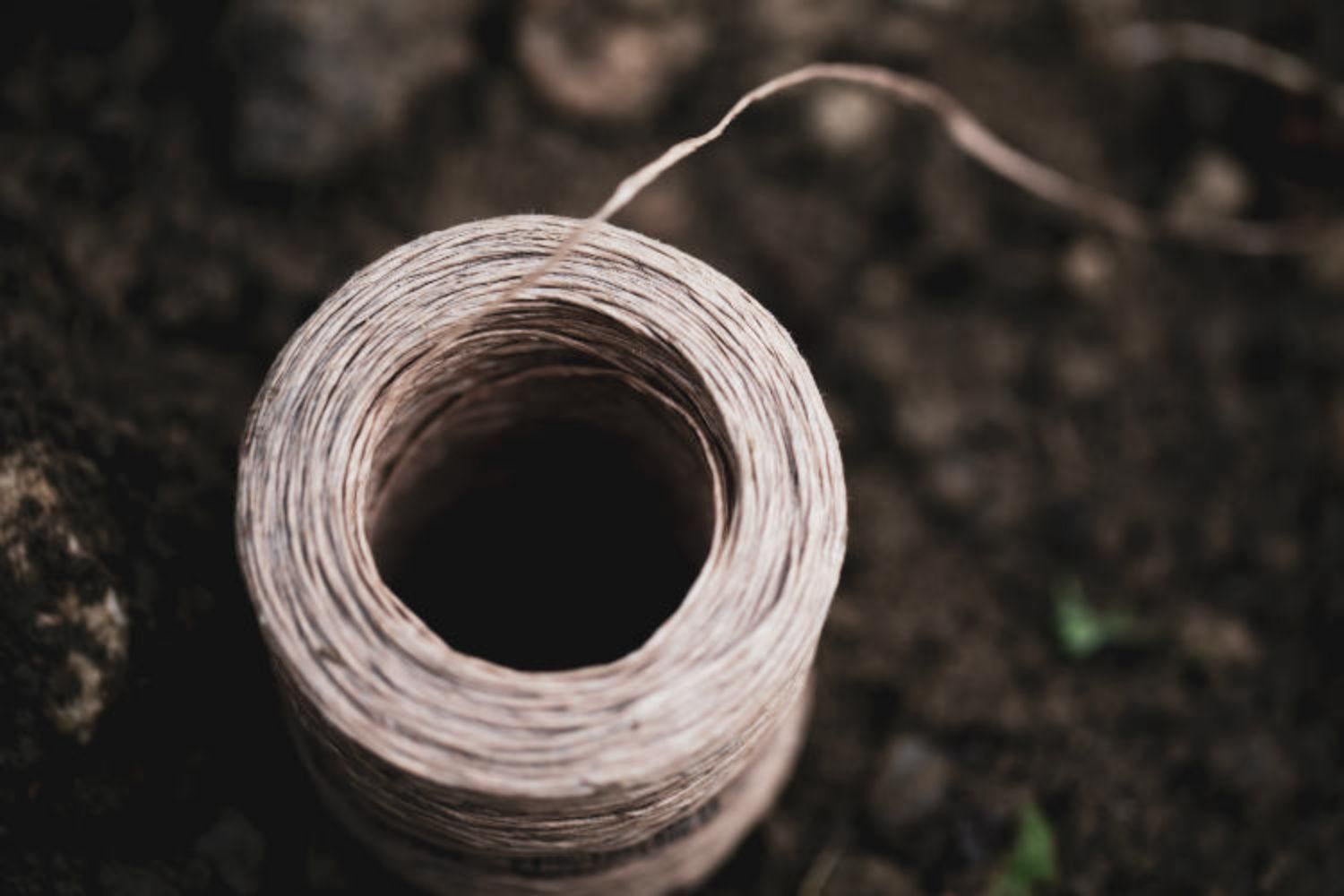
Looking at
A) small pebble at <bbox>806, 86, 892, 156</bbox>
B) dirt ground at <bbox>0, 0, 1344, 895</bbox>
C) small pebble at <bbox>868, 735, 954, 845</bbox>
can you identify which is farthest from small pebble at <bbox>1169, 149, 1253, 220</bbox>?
small pebble at <bbox>868, 735, 954, 845</bbox>

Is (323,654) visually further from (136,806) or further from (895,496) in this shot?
(895,496)

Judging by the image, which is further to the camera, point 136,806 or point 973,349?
point 973,349

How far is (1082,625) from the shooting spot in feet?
5.79

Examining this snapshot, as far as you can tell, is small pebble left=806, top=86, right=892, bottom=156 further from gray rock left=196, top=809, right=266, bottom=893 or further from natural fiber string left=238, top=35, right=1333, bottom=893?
gray rock left=196, top=809, right=266, bottom=893

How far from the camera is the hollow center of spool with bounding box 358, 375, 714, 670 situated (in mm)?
1307

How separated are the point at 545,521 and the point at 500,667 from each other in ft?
Result: 1.43

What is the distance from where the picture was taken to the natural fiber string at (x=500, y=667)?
98 cm

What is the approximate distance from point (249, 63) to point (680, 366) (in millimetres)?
964

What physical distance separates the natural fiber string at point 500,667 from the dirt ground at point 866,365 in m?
0.30

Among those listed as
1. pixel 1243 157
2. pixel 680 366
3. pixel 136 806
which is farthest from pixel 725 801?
pixel 1243 157

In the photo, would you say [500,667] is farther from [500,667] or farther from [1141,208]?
[1141,208]

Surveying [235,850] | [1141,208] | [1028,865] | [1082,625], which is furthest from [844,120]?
[235,850]

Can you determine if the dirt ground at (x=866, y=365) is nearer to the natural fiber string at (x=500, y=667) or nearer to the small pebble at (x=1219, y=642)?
the small pebble at (x=1219, y=642)

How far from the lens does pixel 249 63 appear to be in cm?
174
